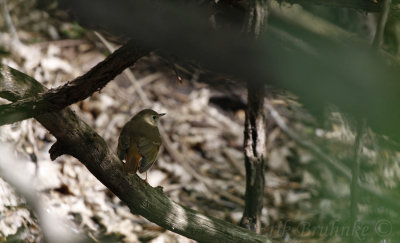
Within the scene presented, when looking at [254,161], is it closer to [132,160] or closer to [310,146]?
[132,160]

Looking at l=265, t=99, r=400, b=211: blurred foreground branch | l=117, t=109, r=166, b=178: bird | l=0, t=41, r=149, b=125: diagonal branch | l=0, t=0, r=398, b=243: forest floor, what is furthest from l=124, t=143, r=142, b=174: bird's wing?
l=265, t=99, r=400, b=211: blurred foreground branch

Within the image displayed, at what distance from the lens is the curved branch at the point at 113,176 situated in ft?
9.07

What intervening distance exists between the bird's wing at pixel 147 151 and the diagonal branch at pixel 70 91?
28.1 inches

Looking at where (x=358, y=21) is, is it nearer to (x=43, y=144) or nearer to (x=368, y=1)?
(x=368, y=1)

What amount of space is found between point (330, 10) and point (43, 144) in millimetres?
3396

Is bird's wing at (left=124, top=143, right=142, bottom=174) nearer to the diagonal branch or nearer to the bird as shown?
the bird

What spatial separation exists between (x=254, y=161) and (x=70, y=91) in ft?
5.98

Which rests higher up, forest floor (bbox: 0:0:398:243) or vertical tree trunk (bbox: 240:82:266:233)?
vertical tree trunk (bbox: 240:82:266:233)

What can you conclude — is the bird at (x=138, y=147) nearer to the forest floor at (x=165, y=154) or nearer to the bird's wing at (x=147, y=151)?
the bird's wing at (x=147, y=151)

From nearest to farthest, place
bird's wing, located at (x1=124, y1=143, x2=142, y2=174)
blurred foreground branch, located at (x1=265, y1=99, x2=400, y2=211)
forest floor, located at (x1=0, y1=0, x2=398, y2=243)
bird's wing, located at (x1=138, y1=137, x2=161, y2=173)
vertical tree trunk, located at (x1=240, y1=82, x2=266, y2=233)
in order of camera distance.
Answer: bird's wing, located at (x1=124, y1=143, x2=142, y2=174) < bird's wing, located at (x1=138, y1=137, x2=161, y2=173) < vertical tree trunk, located at (x1=240, y1=82, x2=266, y2=233) < forest floor, located at (x1=0, y1=0, x2=398, y2=243) < blurred foreground branch, located at (x1=265, y1=99, x2=400, y2=211)

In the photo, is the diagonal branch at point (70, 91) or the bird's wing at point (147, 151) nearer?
the diagonal branch at point (70, 91)

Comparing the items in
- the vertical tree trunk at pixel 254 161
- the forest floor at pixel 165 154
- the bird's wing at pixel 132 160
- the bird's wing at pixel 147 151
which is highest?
the bird's wing at pixel 132 160

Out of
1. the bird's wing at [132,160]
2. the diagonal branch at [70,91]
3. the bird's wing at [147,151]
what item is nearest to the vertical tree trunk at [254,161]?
the bird's wing at [147,151]

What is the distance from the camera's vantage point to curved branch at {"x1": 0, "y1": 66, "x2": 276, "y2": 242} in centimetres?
277
